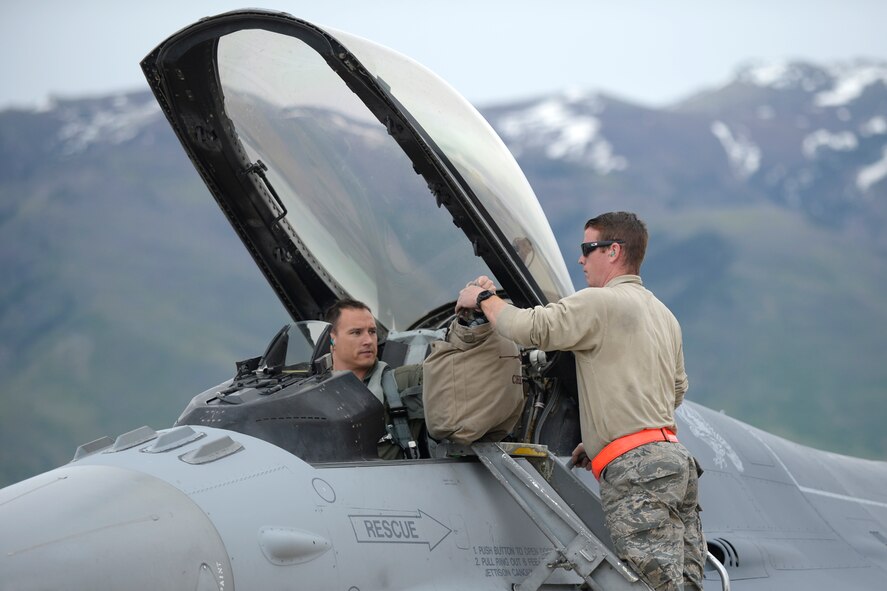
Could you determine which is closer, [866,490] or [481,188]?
[481,188]

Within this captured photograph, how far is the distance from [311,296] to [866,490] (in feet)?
12.7

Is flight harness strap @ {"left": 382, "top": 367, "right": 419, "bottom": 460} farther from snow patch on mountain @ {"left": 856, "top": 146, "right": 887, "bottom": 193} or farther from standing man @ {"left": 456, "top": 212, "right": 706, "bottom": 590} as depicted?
snow patch on mountain @ {"left": 856, "top": 146, "right": 887, "bottom": 193}

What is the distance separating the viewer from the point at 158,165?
48.0 m

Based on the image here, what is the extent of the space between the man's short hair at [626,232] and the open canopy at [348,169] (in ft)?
1.73

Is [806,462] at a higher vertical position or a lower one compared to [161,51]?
lower

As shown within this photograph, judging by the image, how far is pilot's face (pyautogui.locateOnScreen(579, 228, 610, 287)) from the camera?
4.36 m

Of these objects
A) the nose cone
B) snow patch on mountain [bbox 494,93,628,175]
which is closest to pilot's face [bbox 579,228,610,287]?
the nose cone

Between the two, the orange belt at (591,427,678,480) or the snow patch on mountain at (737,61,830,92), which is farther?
the snow patch on mountain at (737,61,830,92)

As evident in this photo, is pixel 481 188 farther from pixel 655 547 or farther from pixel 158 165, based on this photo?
pixel 158 165

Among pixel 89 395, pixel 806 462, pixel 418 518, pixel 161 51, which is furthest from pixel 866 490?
pixel 89 395

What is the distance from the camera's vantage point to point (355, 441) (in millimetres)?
4242

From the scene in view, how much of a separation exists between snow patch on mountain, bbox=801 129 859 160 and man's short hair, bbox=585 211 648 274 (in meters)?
50.6

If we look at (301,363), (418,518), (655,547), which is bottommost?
(655,547)

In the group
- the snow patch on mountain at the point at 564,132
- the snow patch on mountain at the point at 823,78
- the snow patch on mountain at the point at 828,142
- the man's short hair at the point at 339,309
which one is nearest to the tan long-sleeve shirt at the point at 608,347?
the man's short hair at the point at 339,309
